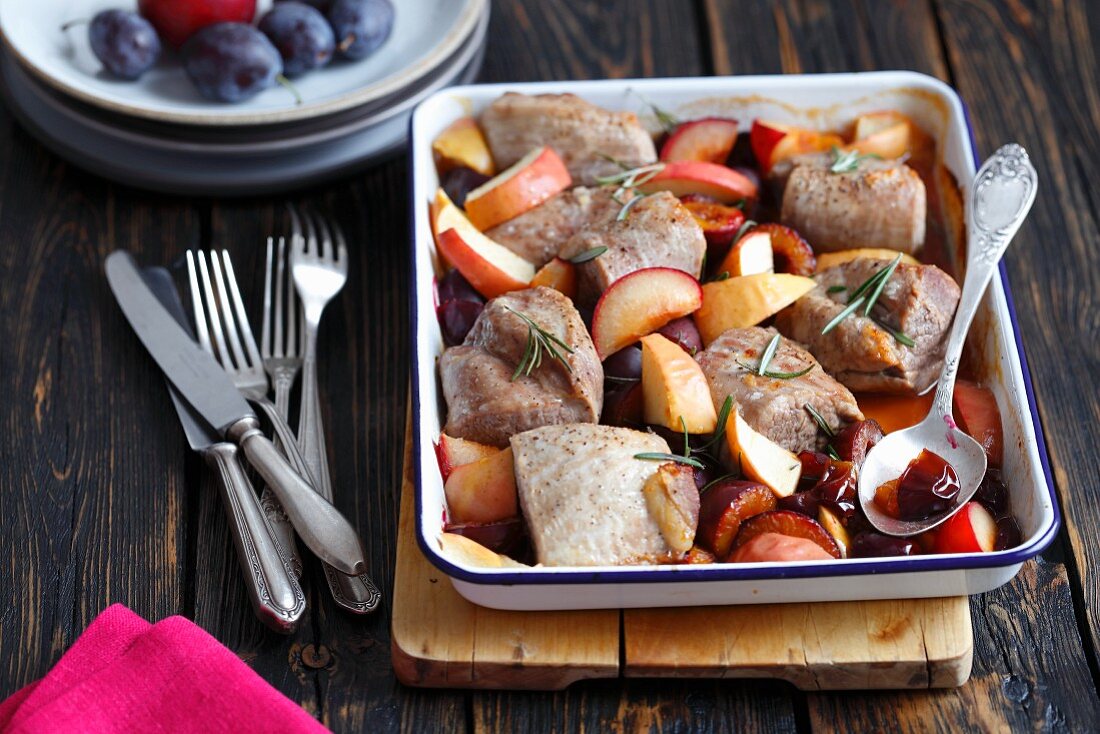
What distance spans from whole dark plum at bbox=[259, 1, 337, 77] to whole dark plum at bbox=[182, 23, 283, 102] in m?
0.06

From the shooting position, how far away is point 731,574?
5.87ft

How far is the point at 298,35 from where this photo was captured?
290 centimetres

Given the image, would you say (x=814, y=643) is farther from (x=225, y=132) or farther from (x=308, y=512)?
(x=225, y=132)

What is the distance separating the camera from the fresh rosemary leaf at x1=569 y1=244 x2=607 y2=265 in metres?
2.31

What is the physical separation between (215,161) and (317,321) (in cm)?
57

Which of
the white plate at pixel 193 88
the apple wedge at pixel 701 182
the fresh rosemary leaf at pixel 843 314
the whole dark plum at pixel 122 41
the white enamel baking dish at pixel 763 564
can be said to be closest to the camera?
the white enamel baking dish at pixel 763 564

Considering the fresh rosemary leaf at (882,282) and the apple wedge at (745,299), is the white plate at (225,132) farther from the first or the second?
the fresh rosemary leaf at (882,282)

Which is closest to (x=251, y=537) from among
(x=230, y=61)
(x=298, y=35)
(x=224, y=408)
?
(x=224, y=408)

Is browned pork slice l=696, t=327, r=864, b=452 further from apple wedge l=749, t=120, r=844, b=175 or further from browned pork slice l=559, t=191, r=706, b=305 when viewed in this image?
apple wedge l=749, t=120, r=844, b=175

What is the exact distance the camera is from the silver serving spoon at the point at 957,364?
80.3 inches

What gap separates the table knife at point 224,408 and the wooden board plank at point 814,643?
0.54 m

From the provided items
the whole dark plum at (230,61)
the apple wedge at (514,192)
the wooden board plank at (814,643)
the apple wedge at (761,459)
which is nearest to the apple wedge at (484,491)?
the wooden board plank at (814,643)

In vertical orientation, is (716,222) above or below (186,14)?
below

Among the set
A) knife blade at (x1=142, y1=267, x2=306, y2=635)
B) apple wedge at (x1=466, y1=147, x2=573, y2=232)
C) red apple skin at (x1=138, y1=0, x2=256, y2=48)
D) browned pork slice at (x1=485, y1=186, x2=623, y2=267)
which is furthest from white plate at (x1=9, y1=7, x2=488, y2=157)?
knife blade at (x1=142, y1=267, x2=306, y2=635)
